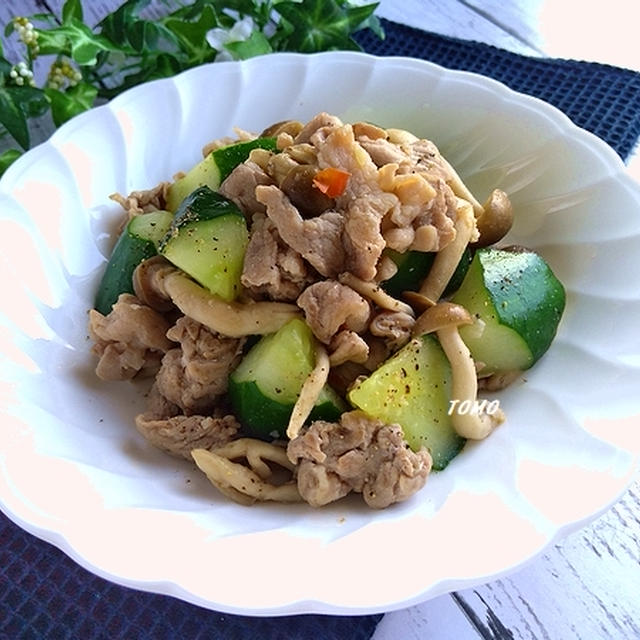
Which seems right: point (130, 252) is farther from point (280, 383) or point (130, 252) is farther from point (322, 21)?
point (322, 21)

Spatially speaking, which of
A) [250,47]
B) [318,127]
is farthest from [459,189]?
[250,47]

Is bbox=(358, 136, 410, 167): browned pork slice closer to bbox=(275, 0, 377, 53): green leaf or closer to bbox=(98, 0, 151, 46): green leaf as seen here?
bbox=(275, 0, 377, 53): green leaf

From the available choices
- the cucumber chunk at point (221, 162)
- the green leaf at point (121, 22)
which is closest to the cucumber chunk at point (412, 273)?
the cucumber chunk at point (221, 162)

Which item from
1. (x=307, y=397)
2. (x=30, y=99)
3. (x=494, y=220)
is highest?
(x=494, y=220)

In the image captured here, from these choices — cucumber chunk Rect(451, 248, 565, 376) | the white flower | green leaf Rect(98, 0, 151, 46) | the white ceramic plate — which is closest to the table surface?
the white ceramic plate

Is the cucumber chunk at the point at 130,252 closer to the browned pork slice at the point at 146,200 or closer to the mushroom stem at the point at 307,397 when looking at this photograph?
the browned pork slice at the point at 146,200

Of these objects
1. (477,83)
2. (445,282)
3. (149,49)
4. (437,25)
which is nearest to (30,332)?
(445,282)
